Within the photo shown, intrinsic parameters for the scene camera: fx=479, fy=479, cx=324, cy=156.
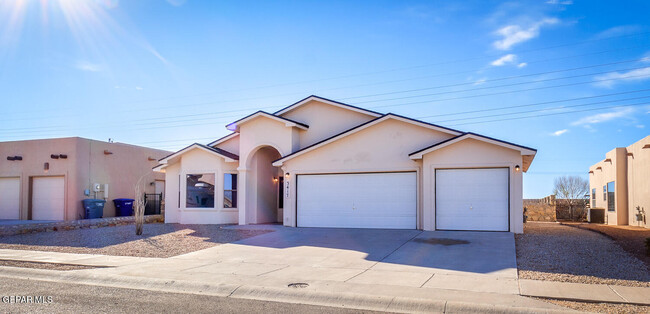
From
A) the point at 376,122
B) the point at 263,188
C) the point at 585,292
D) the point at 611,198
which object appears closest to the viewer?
the point at 585,292

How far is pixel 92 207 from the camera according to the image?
24219 millimetres

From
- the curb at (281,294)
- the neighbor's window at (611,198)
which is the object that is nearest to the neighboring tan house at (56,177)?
the curb at (281,294)

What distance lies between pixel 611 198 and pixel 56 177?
2870cm

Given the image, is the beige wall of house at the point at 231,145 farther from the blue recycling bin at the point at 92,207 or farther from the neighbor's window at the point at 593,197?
the neighbor's window at the point at 593,197

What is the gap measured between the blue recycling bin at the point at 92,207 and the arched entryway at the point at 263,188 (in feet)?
30.1

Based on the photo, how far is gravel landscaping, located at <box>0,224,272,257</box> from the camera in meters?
13.8

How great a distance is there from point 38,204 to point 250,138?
12.9 m

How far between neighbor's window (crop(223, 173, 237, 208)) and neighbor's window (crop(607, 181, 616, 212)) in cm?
1886

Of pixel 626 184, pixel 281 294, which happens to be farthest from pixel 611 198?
pixel 281 294

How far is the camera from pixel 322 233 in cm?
1670

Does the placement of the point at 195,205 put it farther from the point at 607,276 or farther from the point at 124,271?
the point at 607,276

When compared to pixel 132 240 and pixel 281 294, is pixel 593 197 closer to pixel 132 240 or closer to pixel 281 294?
pixel 132 240

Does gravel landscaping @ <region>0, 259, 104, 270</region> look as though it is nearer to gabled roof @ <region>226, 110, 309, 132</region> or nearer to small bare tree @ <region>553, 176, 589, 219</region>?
gabled roof @ <region>226, 110, 309, 132</region>

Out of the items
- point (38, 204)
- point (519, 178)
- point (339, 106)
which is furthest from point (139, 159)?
point (519, 178)
